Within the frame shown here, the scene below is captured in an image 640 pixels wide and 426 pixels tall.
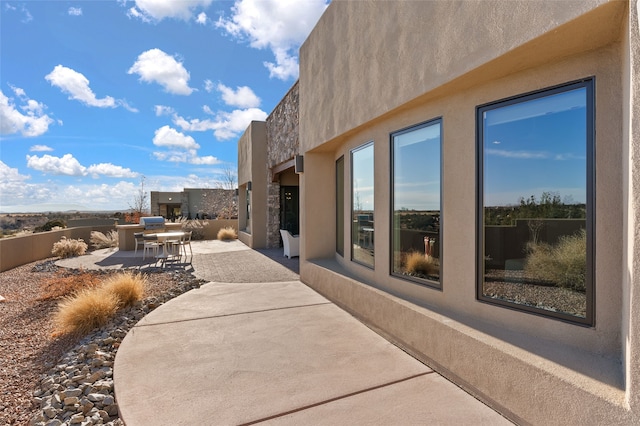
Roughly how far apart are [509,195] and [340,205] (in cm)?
429

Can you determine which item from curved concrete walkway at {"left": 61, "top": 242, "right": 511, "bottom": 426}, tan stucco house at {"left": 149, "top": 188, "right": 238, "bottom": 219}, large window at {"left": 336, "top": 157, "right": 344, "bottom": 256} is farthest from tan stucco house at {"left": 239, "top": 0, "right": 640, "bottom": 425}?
tan stucco house at {"left": 149, "top": 188, "right": 238, "bottom": 219}

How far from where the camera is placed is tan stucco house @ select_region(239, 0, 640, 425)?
2299 mm

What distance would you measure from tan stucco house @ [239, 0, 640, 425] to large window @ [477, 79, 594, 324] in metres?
0.01

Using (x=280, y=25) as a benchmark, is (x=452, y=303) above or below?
below

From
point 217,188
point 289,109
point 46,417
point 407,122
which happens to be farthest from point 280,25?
point 217,188

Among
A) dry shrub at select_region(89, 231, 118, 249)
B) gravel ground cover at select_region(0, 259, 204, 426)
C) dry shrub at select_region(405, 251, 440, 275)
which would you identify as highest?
dry shrub at select_region(405, 251, 440, 275)

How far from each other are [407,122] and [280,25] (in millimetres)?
7863

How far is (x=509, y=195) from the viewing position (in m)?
3.18

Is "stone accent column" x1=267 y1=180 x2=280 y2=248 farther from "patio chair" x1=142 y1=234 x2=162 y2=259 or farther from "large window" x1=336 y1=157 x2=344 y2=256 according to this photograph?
"large window" x1=336 y1=157 x2=344 y2=256

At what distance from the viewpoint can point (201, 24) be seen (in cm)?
1101

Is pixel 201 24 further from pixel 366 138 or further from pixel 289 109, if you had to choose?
pixel 366 138

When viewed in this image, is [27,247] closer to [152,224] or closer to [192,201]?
[152,224]

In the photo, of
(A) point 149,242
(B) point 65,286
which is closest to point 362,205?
(B) point 65,286

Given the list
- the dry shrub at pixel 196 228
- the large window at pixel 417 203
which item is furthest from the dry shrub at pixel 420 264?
the dry shrub at pixel 196 228
